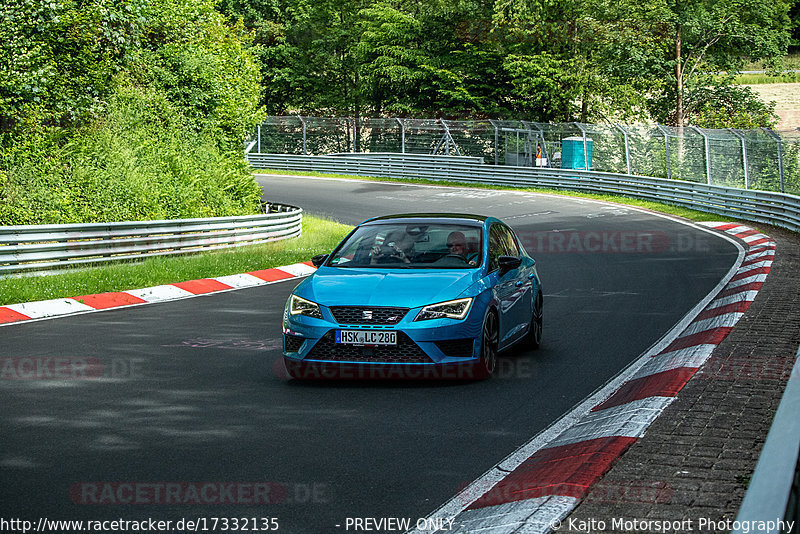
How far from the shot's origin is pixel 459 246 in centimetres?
959

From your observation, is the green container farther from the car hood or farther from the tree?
the car hood

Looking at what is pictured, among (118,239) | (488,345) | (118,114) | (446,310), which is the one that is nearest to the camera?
(446,310)

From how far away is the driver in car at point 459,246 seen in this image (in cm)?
943

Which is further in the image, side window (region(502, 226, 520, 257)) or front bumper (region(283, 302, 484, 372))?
side window (region(502, 226, 520, 257))

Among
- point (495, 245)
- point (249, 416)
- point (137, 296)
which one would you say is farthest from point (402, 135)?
point (249, 416)

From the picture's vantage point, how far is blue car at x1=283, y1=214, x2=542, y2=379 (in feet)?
27.1

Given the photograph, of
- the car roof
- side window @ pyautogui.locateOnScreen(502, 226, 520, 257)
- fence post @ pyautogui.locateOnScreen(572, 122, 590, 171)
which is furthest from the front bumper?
fence post @ pyautogui.locateOnScreen(572, 122, 590, 171)

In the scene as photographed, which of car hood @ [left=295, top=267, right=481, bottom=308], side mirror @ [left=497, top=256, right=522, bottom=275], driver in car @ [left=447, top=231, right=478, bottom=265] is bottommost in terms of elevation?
car hood @ [left=295, top=267, right=481, bottom=308]

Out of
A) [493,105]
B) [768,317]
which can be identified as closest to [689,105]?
[493,105]

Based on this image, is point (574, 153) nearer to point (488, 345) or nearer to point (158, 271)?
point (158, 271)

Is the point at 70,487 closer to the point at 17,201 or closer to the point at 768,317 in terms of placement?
the point at 768,317

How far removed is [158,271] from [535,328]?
27.6 feet

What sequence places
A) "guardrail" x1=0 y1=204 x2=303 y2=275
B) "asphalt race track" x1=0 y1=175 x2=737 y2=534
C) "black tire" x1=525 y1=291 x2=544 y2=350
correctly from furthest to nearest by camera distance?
"guardrail" x1=0 y1=204 x2=303 y2=275
"black tire" x1=525 y1=291 x2=544 y2=350
"asphalt race track" x1=0 y1=175 x2=737 y2=534

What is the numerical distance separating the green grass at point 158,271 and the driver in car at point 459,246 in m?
7.03
